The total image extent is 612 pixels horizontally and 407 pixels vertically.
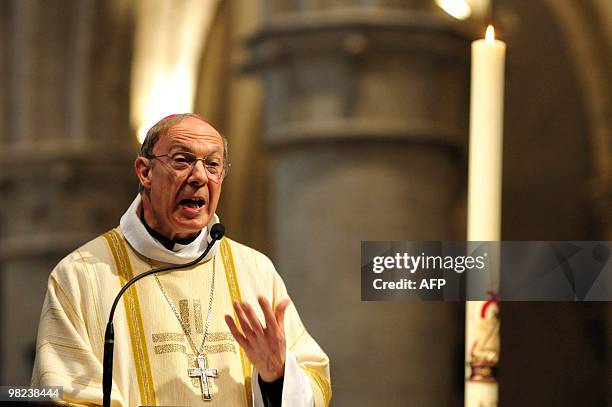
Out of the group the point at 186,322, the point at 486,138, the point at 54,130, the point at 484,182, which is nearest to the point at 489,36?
the point at 486,138

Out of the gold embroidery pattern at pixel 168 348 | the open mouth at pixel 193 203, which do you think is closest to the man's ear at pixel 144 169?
the open mouth at pixel 193 203

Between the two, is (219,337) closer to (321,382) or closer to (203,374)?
(203,374)

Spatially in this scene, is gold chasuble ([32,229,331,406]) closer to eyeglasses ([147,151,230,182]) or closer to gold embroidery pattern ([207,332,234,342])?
gold embroidery pattern ([207,332,234,342])

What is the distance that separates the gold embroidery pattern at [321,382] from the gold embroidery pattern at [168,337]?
0.29 m

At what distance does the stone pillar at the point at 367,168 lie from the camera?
6.48 metres

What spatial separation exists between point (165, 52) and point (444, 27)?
243 centimetres

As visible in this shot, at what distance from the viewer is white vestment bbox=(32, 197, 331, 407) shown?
3074 mm

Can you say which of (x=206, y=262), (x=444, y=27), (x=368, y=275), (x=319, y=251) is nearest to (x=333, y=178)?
(x=319, y=251)

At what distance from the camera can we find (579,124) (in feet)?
27.8

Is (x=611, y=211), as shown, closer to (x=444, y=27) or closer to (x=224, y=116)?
(x=444, y=27)

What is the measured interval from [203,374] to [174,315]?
0.18 meters
